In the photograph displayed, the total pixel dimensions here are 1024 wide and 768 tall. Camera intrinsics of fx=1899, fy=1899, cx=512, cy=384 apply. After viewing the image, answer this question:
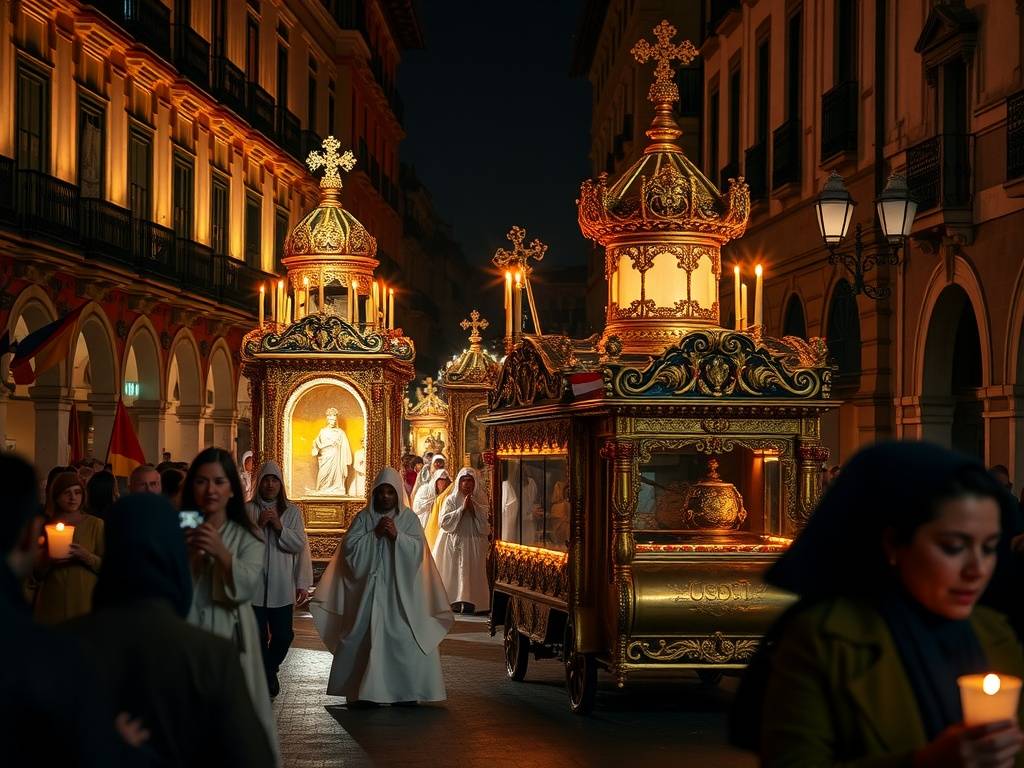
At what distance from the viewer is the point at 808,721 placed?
339cm

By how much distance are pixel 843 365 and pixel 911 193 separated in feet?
32.1

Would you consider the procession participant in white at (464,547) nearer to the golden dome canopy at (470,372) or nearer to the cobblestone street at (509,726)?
the cobblestone street at (509,726)

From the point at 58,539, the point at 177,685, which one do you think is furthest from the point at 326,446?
the point at 177,685

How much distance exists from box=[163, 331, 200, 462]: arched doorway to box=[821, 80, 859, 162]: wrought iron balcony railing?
608 inches

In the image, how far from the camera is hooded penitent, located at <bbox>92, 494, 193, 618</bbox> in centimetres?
421

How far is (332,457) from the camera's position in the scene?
24578 millimetres

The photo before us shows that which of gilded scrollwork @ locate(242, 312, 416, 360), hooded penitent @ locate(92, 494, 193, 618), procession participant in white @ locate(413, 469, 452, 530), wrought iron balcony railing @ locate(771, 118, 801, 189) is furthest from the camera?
wrought iron balcony railing @ locate(771, 118, 801, 189)

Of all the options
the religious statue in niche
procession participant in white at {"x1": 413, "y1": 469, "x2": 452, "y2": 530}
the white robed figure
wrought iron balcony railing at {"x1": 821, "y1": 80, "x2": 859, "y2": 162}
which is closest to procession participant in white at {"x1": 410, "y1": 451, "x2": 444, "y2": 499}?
procession participant in white at {"x1": 413, "y1": 469, "x2": 452, "y2": 530}

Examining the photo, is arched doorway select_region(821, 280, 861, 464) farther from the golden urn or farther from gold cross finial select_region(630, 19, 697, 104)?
the golden urn

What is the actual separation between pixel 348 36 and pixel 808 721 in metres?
51.4

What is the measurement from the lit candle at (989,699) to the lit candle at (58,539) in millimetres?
6304

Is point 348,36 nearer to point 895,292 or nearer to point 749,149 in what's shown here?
point 749,149

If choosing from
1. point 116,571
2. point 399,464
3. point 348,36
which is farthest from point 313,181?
point 116,571

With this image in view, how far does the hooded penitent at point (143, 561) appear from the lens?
4207 mm
